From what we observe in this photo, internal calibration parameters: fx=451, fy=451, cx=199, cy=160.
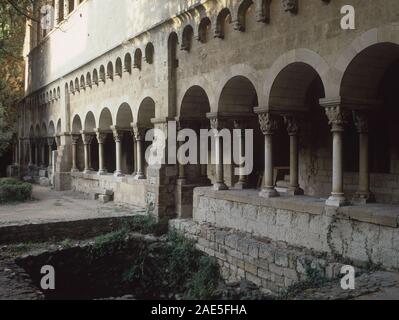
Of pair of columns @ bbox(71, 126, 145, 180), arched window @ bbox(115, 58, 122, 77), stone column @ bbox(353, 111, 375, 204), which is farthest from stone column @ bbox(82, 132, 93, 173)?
stone column @ bbox(353, 111, 375, 204)

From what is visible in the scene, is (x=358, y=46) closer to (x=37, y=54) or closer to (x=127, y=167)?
(x=127, y=167)

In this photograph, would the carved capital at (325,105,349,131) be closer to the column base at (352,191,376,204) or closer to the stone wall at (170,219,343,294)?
the column base at (352,191,376,204)

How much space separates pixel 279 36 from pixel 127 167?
1091cm

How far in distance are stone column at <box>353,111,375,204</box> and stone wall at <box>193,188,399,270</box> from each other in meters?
0.38

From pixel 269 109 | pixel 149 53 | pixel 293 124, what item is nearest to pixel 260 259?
pixel 293 124

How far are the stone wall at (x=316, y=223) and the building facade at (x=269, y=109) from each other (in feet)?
0.06

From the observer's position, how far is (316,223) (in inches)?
286

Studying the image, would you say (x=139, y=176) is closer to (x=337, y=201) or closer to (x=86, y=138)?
(x=86, y=138)

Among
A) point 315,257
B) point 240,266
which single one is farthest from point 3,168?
point 315,257

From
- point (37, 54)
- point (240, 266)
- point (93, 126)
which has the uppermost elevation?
point (37, 54)

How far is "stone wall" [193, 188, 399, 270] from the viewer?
6.18m

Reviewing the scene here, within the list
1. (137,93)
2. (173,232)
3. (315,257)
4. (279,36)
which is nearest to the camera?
(315,257)
